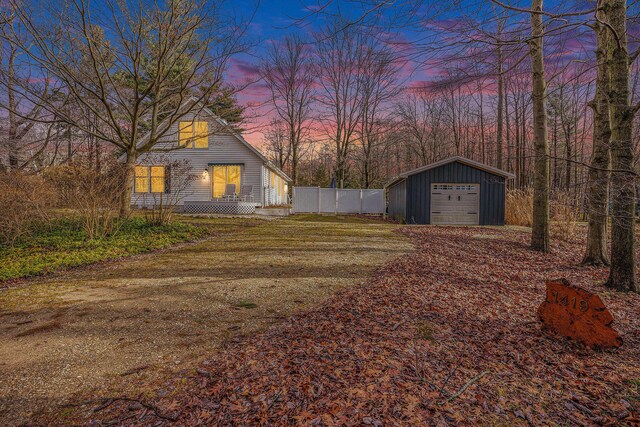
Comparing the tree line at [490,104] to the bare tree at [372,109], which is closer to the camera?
the tree line at [490,104]

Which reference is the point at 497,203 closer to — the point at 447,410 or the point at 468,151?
the point at 447,410

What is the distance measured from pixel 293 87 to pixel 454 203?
57.1 ft

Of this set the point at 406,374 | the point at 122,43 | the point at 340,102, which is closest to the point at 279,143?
the point at 340,102

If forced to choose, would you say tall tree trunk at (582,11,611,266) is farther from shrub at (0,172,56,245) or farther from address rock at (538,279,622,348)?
shrub at (0,172,56,245)

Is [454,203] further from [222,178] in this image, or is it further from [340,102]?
[340,102]

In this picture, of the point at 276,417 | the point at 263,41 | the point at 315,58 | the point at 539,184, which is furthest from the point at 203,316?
the point at 315,58

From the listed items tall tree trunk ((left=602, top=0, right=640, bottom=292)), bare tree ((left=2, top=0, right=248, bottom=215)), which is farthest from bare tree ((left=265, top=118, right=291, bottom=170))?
tall tree trunk ((left=602, top=0, right=640, bottom=292))

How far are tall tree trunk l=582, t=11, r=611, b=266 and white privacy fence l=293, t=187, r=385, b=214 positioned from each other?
1459 centimetres

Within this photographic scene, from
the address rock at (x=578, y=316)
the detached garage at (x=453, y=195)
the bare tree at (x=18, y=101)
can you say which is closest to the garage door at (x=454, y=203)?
the detached garage at (x=453, y=195)

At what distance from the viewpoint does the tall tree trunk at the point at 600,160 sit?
460 centimetres

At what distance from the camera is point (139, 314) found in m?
3.38

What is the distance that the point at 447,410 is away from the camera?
→ 6.06 feet

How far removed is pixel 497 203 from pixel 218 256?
13273 mm

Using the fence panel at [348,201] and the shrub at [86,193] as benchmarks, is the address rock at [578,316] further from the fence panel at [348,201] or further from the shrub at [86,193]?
the fence panel at [348,201]
